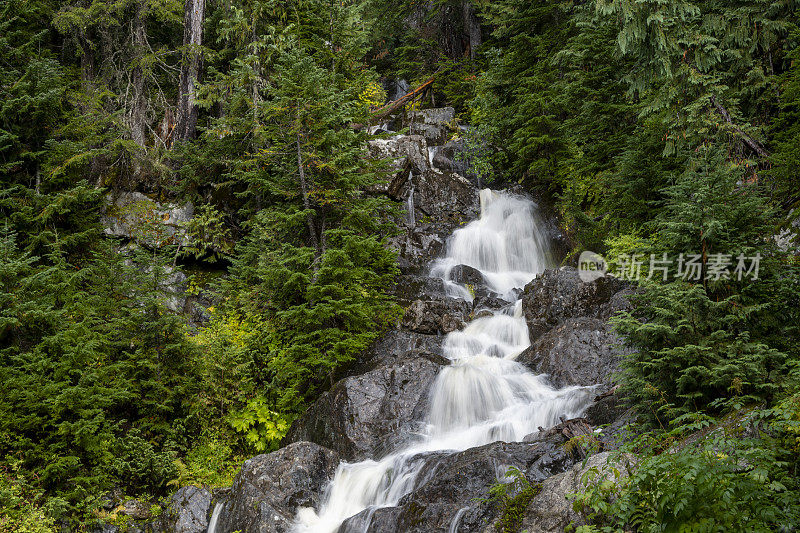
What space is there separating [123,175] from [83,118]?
189 centimetres

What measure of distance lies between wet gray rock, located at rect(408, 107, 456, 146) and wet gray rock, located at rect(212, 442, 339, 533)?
12826 millimetres

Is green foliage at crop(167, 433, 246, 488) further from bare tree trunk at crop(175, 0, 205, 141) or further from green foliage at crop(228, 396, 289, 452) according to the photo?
bare tree trunk at crop(175, 0, 205, 141)

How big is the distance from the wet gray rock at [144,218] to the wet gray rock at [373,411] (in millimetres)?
6867

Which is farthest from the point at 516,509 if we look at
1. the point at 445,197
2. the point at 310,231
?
the point at 445,197

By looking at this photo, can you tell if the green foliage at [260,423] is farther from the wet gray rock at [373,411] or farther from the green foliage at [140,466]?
the green foliage at [140,466]

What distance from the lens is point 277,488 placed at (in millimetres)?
7332

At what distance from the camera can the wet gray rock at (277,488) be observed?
6902mm

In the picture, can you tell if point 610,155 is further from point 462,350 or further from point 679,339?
point 679,339

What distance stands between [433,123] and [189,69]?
8538 millimetres

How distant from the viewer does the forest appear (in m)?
5.11

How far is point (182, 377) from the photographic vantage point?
30.6 ft

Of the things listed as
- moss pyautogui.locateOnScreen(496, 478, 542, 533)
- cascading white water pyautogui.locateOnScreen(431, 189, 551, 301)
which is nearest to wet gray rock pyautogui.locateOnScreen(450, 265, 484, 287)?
cascading white water pyautogui.locateOnScreen(431, 189, 551, 301)

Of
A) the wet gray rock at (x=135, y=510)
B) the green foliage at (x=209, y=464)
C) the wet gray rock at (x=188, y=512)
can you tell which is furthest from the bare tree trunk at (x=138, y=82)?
the wet gray rock at (x=188, y=512)

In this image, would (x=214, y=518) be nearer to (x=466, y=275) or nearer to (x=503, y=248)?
(x=466, y=275)
